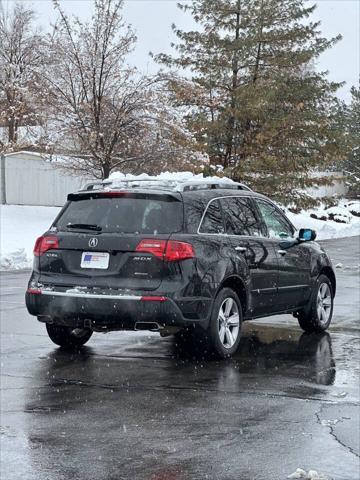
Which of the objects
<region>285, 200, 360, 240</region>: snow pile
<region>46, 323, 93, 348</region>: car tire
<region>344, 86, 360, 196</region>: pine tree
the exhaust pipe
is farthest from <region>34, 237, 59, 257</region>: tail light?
<region>344, 86, 360, 196</region>: pine tree

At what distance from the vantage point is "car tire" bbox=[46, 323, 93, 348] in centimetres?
895

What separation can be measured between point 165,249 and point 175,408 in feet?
6.36

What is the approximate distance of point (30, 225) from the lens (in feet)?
100

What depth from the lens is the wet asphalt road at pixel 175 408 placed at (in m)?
5.03

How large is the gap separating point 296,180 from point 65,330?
27.7m

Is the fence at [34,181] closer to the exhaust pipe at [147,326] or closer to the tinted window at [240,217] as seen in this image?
the tinted window at [240,217]

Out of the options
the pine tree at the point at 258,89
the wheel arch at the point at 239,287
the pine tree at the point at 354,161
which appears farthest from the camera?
the pine tree at the point at 354,161

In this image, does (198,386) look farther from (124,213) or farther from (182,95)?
(182,95)

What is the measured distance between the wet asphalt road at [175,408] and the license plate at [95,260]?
93 centimetres

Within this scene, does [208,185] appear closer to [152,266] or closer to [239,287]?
[239,287]

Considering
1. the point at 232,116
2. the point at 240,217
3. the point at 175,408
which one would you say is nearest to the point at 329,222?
the point at 232,116

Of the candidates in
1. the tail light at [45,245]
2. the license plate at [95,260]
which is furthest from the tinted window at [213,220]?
the tail light at [45,245]

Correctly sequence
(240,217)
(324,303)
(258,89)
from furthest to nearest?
(258,89) → (324,303) → (240,217)

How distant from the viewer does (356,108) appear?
7525 centimetres
